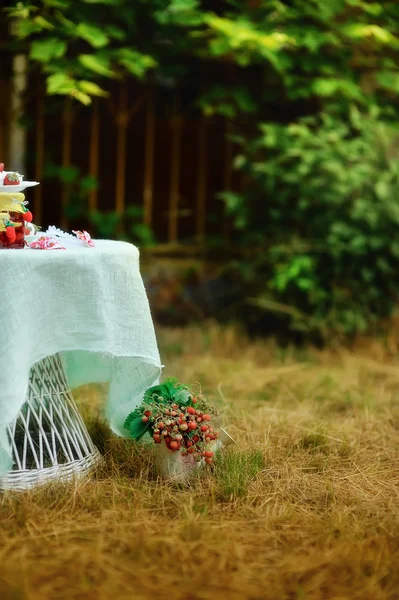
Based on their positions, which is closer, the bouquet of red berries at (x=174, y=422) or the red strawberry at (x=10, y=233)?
the red strawberry at (x=10, y=233)

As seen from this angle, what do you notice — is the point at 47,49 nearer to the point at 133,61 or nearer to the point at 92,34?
the point at 92,34

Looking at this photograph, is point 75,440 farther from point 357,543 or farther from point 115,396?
point 357,543

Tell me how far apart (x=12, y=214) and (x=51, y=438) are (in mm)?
753

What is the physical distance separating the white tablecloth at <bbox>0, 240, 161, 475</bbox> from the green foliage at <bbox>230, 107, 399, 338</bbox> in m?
2.10

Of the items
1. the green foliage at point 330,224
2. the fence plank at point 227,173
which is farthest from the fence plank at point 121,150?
the green foliage at point 330,224

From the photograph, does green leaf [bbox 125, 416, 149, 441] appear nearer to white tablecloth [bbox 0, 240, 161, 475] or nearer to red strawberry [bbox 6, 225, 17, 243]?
white tablecloth [bbox 0, 240, 161, 475]

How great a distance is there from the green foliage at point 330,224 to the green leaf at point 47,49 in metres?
1.34

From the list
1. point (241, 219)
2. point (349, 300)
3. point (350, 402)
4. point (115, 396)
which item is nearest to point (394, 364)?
point (349, 300)

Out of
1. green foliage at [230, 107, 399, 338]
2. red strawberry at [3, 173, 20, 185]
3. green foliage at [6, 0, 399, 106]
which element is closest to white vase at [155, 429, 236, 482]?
red strawberry at [3, 173, 20, 185]

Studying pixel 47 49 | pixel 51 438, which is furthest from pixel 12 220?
pixel 47 49

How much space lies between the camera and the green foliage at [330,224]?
4504mm

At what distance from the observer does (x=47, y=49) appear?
3.89 m

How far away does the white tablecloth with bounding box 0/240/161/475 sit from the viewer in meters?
2.19

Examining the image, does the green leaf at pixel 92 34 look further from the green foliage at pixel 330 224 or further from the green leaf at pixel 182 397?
the green leaf at pixel 182 397
